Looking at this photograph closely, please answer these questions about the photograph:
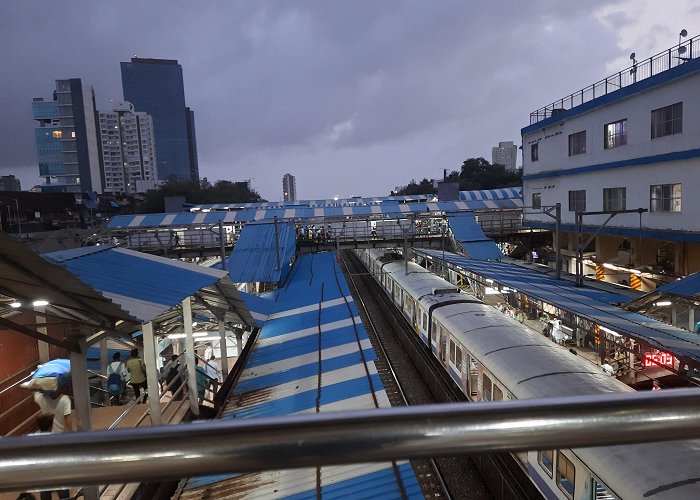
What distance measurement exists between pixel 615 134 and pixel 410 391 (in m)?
13.1

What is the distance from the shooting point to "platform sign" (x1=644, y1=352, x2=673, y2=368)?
336 inches

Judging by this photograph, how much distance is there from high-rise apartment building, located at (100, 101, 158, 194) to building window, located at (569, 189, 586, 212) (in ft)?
335

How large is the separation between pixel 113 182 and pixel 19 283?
118172mm

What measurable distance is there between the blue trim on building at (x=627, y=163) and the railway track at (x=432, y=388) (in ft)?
32.0

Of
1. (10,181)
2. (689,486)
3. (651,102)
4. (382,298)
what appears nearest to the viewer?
(689,486)

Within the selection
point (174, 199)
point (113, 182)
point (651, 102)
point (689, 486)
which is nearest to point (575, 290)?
point (651, 102)

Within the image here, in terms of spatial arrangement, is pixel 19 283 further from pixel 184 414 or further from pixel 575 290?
pixel 575 290

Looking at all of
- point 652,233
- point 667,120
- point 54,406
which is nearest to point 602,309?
point 652,233

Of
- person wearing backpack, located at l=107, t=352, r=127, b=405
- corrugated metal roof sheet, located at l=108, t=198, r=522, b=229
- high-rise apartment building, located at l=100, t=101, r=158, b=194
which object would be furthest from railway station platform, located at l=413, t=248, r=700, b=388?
high-rise apartment building, located at l=100, t=101, r=158, b=194

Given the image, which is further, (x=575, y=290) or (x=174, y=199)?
(x=174, y=199)

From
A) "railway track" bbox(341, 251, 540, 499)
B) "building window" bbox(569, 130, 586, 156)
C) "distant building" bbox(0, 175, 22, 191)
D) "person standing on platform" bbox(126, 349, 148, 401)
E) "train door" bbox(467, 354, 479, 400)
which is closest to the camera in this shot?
"railway track" bbox(341, 251, 540, 499)

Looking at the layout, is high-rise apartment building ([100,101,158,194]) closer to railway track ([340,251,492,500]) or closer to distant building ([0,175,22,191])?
distant building ([0,175,22,191])

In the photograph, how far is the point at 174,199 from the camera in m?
41.7

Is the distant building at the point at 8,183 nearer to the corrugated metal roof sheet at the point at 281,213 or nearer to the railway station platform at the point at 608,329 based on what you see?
the corrugated metal roof sheet at the point at 281,213
